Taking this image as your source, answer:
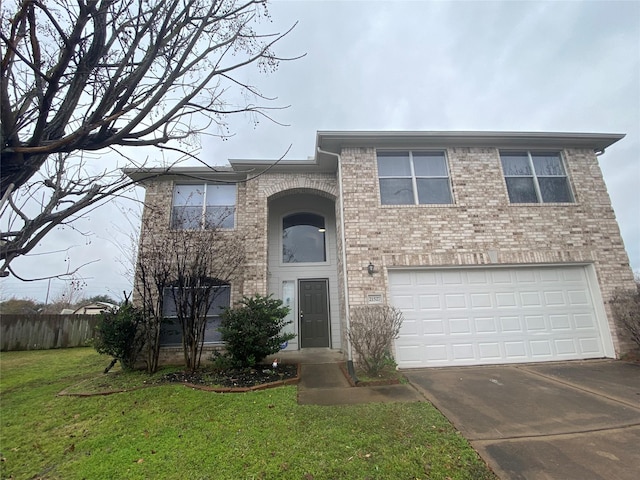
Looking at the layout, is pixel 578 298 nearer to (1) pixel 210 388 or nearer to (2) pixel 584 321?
(2) pixel 584 321

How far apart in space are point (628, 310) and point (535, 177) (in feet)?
12.3

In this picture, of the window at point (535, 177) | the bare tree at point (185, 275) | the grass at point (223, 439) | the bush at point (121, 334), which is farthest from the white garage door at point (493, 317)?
the bush at point (121, 334)

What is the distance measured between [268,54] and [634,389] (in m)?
7.39

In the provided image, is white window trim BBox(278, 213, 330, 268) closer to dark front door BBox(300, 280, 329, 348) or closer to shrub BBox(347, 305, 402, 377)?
dark front door BBox(300, 280, 329, 348)

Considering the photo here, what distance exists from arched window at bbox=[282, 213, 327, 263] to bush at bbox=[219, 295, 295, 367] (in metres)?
3.25

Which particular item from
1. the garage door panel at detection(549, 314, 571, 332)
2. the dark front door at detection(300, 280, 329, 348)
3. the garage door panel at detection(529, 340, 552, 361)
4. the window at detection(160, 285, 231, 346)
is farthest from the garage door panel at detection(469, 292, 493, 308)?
the window at detection(160, 285, 231, 346)

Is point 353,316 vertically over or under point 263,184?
under

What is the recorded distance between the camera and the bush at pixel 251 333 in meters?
6.18

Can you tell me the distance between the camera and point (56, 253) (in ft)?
8.34

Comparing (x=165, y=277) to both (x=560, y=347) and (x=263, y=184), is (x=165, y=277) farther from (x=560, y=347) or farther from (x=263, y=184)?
(x=560, y=347)

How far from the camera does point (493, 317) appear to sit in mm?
6809

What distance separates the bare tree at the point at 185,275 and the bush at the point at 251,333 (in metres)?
0.90

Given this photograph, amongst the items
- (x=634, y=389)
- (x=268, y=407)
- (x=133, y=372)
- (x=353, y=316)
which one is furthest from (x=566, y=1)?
(x=133, y=372)

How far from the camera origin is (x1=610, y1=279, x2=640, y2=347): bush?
6.45 meters
